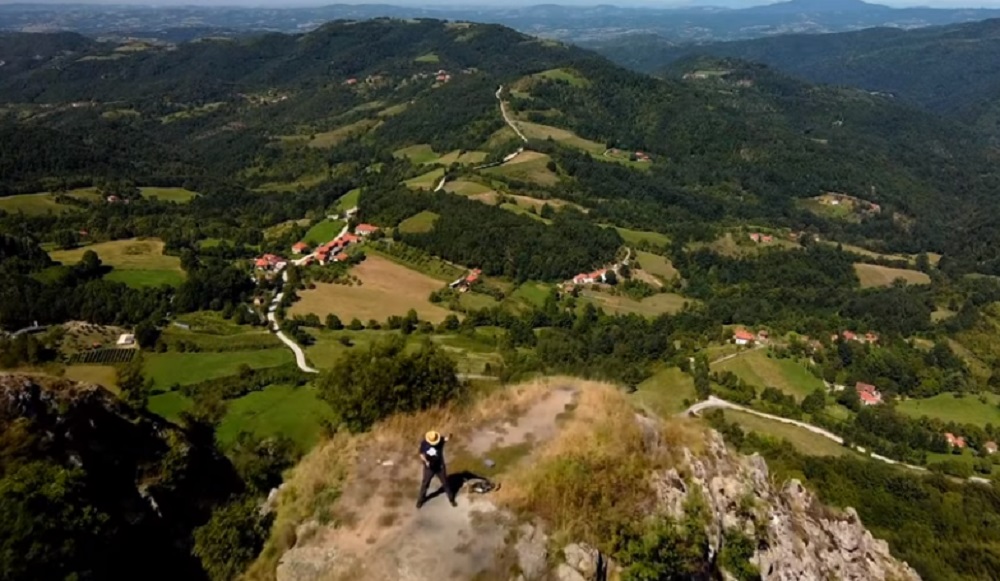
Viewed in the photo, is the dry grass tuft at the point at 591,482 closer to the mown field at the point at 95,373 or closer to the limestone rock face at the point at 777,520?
the limestone rock face at the point at 777,520

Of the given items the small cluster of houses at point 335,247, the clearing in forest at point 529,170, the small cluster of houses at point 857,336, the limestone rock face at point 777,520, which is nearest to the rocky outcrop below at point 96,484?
the limestone rock face at point 777,520

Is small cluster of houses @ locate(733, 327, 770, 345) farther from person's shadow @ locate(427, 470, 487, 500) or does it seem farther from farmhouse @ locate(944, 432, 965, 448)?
person's shadow @ locate(427, 470, 487, 500)

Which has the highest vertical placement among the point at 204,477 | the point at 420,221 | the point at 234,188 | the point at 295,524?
the point at 295,524

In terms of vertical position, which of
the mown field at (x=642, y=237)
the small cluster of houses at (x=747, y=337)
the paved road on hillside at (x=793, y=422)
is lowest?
the mown field at (x=642, y=237)

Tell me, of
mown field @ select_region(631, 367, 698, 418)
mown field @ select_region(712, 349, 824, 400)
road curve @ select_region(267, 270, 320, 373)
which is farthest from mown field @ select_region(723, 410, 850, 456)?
road curve @ select_region(267, 270, 320, 373)

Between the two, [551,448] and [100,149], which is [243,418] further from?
[100,149]

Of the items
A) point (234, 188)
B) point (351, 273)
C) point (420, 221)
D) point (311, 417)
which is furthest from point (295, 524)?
point (234, 188)
